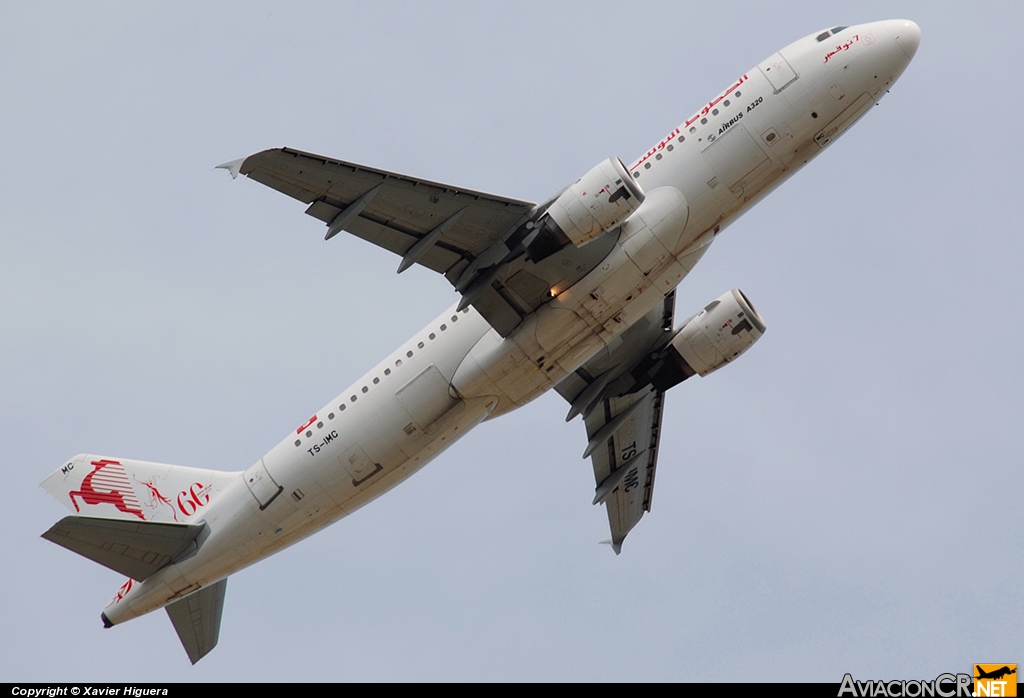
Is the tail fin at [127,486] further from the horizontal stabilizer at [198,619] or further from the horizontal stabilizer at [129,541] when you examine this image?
the horizontal stabilizer at [198,619]

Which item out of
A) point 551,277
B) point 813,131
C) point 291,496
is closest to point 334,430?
point 291,496

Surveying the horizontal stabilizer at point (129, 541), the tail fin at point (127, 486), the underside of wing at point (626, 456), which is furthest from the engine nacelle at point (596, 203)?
the horizontal stabilizer at point (129, 541)

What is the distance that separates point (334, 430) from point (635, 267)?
33.1 feet

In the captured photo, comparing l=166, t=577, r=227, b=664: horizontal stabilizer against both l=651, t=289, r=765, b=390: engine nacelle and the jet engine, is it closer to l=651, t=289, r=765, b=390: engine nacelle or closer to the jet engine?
the jet engine

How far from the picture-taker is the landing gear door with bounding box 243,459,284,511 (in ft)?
124

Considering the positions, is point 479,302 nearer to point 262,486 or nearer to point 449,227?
point 449,227

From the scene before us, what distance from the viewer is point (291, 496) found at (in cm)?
3759

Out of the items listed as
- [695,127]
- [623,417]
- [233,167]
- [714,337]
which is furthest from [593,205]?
[623,417]

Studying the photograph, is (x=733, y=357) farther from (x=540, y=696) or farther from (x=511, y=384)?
(x=540, y=696)

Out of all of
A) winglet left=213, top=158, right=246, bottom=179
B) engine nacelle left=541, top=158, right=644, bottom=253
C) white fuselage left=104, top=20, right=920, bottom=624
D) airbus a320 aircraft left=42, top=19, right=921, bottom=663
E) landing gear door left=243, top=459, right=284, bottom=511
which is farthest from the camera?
landing gear door left=243, top=459, right=284, bottom=511

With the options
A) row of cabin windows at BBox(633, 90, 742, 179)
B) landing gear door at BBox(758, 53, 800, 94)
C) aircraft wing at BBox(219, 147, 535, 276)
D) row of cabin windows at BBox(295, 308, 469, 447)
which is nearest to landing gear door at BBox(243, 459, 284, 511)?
row of cabin windows at BBox(295, 308, 469, 447)

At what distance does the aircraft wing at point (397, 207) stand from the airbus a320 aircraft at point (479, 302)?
49 mm

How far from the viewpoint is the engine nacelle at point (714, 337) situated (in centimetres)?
3975

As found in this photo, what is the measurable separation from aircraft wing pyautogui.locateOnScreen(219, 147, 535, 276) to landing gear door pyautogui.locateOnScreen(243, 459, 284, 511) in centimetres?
781
